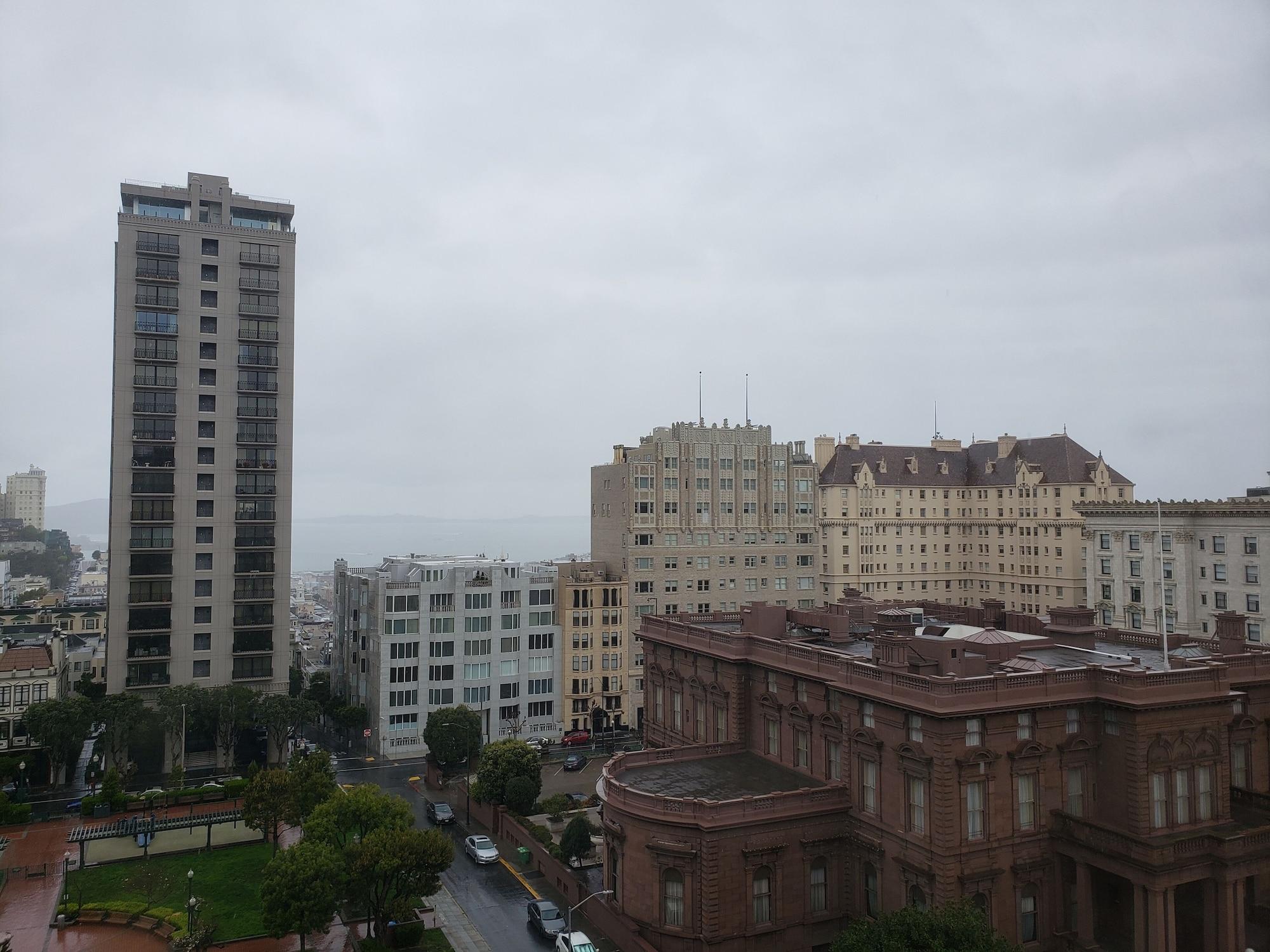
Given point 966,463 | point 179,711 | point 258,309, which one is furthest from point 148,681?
point 966,463

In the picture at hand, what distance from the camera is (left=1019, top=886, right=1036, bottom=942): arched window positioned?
133 ft

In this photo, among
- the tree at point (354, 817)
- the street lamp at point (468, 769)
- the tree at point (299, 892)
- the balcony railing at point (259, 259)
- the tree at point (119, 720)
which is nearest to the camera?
the tree at point (299, 892)

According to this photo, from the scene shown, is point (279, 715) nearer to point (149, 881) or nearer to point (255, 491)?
point (255, 491)

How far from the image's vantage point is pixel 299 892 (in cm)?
4022

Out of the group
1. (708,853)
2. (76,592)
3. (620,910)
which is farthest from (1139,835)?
(76,592)

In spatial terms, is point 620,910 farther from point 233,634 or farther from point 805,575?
point 805,575

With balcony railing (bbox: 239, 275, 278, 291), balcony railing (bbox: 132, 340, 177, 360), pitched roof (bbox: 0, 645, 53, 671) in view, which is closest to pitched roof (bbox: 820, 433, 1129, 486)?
balcony railing (bbox: 239, 275, 278, 291)

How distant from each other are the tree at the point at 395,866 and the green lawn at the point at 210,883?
684 centimetres

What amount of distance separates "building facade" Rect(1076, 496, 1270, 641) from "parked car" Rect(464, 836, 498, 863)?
59.5m

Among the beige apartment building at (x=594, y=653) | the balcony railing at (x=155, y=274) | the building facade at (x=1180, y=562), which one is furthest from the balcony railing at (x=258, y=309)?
the building facade at (x=1180, y=562)

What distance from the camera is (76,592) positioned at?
644 ft

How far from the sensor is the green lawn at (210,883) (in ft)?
152

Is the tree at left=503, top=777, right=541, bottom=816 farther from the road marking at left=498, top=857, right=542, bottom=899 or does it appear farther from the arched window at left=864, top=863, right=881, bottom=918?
the arched window at left=864, top=863, right=881, bottom=918

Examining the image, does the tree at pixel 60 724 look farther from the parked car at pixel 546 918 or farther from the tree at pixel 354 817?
the parked car at pixel 546 918
